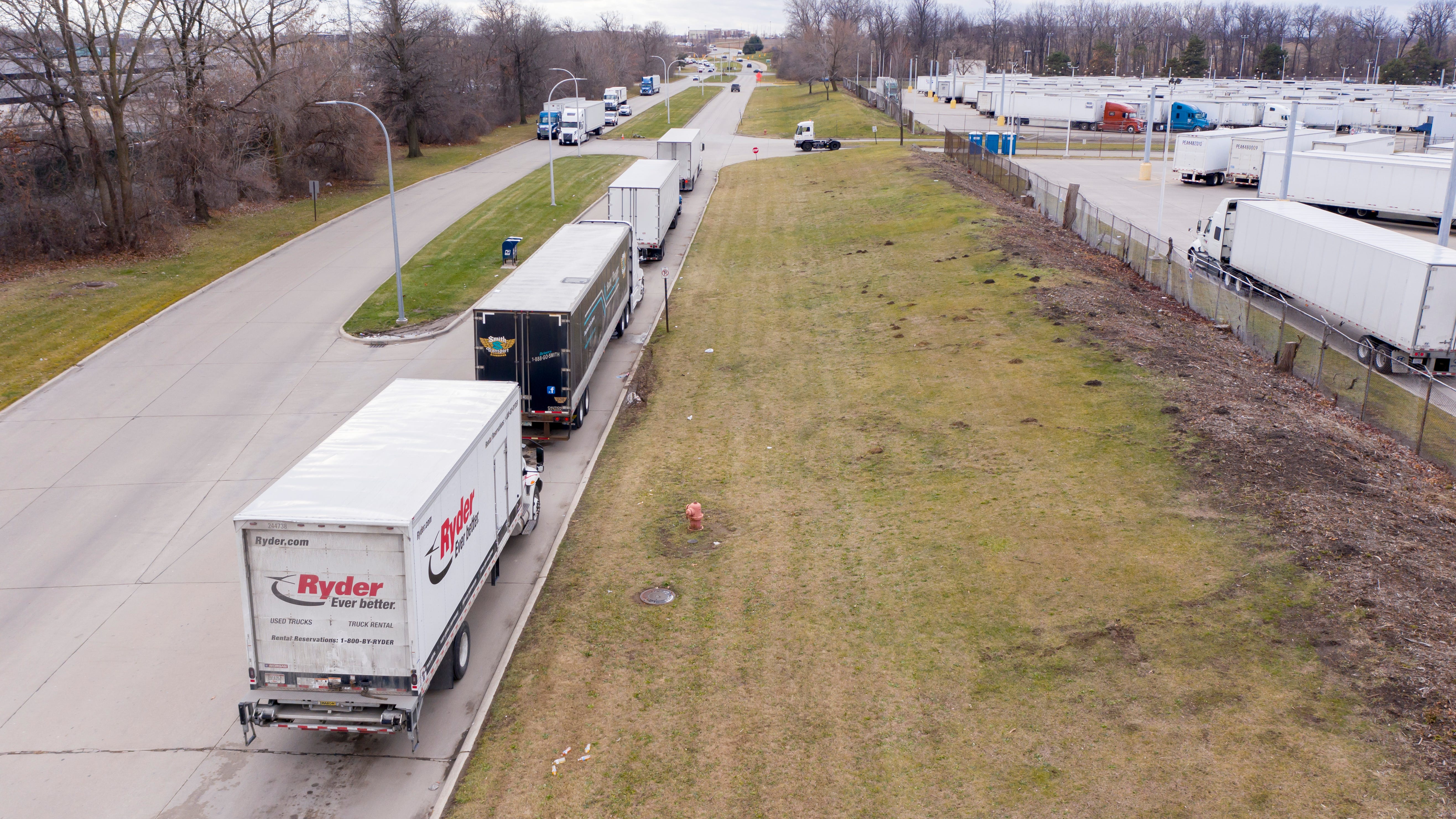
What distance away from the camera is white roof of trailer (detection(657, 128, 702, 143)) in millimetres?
58094

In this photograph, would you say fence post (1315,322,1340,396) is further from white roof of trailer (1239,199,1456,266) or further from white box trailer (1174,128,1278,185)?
white box trailer (1174,128,1278,185)

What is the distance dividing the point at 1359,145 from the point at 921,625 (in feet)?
192

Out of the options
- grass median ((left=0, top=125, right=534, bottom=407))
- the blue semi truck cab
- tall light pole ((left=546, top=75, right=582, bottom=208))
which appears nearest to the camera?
grass median ((left=0, top=125, right=534, bottom=407))

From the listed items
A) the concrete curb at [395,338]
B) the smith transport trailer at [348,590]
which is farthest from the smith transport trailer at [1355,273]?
the concrete curb at [395,338]

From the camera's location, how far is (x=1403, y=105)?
294 feet

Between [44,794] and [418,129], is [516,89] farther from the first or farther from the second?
[44,794]

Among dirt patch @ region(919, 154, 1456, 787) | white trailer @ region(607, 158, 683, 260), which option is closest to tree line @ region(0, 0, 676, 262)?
white trailer @ region(607, 158, 683, 260)

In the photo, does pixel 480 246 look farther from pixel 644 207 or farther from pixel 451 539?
pixel 451 539

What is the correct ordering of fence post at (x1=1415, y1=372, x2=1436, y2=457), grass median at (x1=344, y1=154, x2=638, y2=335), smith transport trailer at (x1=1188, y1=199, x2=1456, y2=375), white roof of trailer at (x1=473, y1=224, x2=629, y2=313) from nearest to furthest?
fence post at (x1=1415, y1=372, x2=1436, y2=457)
white roof of trailer at (x1=473, y1=224, x2=629, y2=313)
smith transport trailer at (x1=1188, y1=199, x2=1456, y2=375)
grass median at (x1=344, y1=154, x2=638, y2=335)

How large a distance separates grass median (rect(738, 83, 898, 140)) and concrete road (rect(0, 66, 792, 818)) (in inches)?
2155

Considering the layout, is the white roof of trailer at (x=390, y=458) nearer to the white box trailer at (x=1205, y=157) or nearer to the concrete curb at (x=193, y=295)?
the concrete curb at (x=193, y=295)

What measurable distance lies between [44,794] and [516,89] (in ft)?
324

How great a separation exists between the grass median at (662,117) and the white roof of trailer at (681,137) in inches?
967

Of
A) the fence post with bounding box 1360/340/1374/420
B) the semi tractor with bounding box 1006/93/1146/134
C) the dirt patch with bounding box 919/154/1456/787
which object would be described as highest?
the semi tractor with bounding box 1006/93/1146/134
